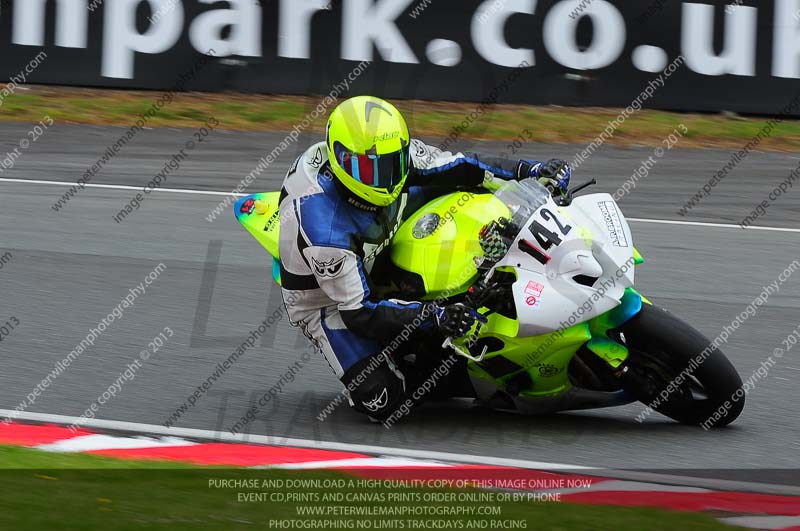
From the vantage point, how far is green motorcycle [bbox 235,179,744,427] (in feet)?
17.7

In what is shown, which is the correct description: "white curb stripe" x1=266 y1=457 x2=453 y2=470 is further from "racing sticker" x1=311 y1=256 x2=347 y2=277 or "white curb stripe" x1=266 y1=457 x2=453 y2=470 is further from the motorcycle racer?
"racing sticker" x1=311 y1=256 x2=347 y2=277

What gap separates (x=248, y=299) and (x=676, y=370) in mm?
3554

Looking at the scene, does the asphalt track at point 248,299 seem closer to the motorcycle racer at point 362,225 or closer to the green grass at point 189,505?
the motorcycle racer at point 362,225

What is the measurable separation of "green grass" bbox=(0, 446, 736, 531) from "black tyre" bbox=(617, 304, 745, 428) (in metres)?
1.05

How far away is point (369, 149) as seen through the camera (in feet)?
17.5

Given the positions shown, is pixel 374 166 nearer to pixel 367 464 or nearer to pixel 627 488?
pixel 367 464

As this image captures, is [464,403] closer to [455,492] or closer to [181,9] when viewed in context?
[455,492]

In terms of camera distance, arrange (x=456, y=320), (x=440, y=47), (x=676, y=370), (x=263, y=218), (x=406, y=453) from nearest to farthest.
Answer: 1. (x=456, y=320)
2. (x=676, y=370)
3. (x=406, y=453)
4. (x=263, y=218)
5. (x=440, y=47)

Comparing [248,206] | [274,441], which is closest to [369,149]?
[248,206]

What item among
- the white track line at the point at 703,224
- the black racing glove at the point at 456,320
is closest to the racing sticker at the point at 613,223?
the black racing glove at the point at 456,320

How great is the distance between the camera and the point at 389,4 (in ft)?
42.2

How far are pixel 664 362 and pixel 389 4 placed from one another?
8072 mm

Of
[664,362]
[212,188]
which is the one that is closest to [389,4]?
[212,188]

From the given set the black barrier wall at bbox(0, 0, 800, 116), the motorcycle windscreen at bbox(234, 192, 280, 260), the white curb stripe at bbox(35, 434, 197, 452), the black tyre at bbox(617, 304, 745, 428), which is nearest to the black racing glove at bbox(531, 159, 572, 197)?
the black tyre at bbox(617, 304, 745, 428)
